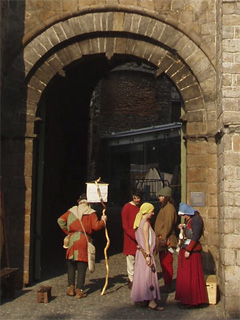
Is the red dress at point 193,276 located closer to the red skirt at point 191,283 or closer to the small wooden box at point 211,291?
the red skirt at point 191,283

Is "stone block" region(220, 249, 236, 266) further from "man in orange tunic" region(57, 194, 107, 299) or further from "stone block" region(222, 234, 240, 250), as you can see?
"man in orange tunic" region(57, 194, 107, 299)

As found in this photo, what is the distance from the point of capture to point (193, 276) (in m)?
6.86

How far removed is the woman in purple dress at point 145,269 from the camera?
22.0 ft

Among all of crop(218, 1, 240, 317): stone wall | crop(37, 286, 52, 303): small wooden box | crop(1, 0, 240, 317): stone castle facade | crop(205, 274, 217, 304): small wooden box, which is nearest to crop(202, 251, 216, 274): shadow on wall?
crop(1, 0, 240, 317): stone castle facade

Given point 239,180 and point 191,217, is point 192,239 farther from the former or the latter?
point 239,180

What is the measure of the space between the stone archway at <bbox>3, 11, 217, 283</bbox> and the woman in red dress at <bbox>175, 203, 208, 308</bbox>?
49.5 inches

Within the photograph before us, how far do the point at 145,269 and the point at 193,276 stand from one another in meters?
0.71

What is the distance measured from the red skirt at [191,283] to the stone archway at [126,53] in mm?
1545

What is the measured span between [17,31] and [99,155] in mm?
20344

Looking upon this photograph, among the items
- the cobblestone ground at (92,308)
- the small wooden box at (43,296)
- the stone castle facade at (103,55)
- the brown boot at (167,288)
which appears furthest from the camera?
the stone castle facade at (103,55)

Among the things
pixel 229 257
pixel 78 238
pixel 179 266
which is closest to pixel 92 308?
pixel 78 238

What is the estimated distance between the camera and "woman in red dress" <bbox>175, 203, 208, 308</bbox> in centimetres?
683

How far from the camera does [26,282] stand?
805 cm

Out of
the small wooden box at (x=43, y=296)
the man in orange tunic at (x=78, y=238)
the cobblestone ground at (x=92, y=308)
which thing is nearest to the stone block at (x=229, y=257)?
the cobblestone ground at (x=92, y=308)
